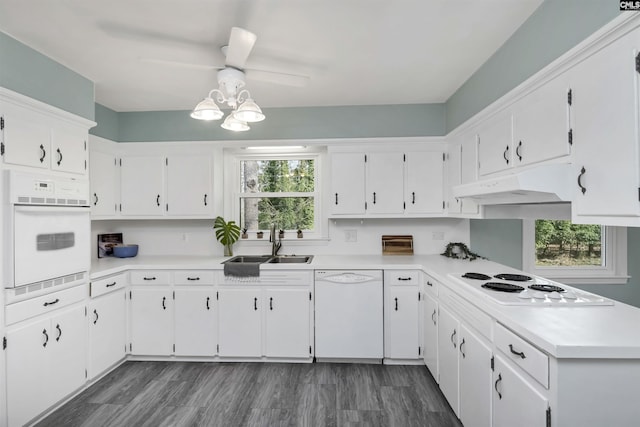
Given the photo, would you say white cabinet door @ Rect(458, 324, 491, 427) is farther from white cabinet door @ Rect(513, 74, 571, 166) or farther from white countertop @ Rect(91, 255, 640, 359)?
white cabinet door @ Rect(513, 74, 571, 166)

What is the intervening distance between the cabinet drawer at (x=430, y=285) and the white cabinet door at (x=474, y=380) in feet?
1.75

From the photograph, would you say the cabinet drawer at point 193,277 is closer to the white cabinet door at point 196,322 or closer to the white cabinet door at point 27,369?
the white cabinet door at point 196,322

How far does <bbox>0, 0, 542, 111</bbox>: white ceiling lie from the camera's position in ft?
5.83

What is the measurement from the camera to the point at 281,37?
2.05m

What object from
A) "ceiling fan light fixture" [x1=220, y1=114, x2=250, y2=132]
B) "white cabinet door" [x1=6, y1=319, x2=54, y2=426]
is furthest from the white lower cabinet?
"ceiling fan light fixture" [x1=220, y1=114, x2=250, y2=132]

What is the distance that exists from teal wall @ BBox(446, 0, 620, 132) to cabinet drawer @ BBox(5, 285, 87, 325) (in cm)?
358

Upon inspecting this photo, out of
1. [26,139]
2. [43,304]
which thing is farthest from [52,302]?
[26,139]

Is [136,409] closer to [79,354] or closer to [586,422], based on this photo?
[79,354]

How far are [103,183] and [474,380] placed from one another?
3.73m

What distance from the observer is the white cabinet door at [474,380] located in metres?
1.65

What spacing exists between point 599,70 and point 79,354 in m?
3.76

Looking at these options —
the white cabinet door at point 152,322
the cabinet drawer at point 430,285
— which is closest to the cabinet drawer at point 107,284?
the white cabinet door at point 152,322

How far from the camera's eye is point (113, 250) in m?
3.46

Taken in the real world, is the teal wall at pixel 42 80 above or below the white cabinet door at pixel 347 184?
above
